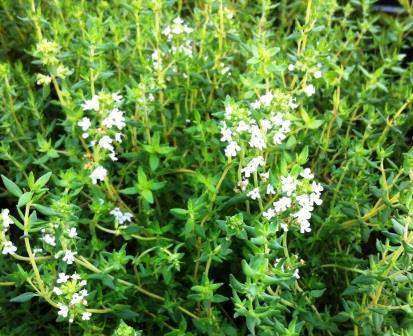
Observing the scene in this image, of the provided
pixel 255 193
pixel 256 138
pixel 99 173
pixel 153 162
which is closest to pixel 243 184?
pixel 255 193

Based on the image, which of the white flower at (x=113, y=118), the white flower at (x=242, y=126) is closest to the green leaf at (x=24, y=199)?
the white flower at (x=113, y=118)

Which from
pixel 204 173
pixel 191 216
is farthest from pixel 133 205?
pixel 191 216

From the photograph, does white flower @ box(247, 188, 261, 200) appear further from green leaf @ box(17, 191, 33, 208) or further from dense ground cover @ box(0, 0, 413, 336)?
green leaf @ box(17, 191, 33, 208)

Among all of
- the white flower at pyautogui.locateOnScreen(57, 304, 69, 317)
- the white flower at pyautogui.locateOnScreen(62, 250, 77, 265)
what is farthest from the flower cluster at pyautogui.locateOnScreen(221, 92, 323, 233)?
the white flower at pyautogui.locateOnScreen(57, 304, 69, 317)

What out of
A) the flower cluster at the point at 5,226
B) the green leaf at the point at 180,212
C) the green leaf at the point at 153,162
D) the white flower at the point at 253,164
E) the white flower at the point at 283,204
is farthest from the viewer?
the green leaf at the point at 153,162

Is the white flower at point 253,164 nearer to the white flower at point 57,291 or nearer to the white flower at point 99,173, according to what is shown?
the white flower at point 99,173

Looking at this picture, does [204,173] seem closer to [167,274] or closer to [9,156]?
[167,274]
